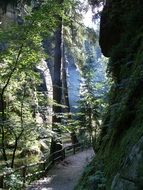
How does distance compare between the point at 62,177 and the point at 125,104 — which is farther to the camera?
the point at 62,177

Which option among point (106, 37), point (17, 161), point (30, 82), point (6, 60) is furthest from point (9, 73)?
point (17, 161)

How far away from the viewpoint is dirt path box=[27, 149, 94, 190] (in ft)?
40.0

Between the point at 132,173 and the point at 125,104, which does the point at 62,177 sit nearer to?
the point at 125,104

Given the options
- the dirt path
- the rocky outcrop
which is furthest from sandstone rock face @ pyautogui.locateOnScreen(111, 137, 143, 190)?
the dirt path

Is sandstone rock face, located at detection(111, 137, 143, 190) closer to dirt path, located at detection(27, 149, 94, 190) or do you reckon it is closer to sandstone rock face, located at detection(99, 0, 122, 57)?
sandstone rock face, located at detection(99, 0, 122, 57)

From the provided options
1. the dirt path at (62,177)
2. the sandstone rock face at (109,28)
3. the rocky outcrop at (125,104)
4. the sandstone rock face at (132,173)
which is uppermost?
the sandstone rock face at (109,28)

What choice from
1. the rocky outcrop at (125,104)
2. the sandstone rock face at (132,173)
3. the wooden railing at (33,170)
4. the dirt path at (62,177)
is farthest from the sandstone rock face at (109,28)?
the sandstone rock face at (132,173)

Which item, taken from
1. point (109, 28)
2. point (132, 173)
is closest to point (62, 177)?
point (109, 28)

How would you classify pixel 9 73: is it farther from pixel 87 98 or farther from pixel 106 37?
pixel 87 98

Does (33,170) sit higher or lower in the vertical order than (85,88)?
lower

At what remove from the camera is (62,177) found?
14.0 metres

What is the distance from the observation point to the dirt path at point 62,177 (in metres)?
12.2

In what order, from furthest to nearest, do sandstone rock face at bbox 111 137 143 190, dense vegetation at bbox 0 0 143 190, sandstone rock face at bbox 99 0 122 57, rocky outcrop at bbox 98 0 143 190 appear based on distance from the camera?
sandstone rock face at bbox 99 0 122 57, dense vegetation at bbox 0 0 143 190, rocky outcrop at bbox 98 0 143 190, sandstone rock face at bbox 111 137 143 190

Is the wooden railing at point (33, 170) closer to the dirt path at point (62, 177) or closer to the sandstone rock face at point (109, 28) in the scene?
the dirt path at point (62, 177)
